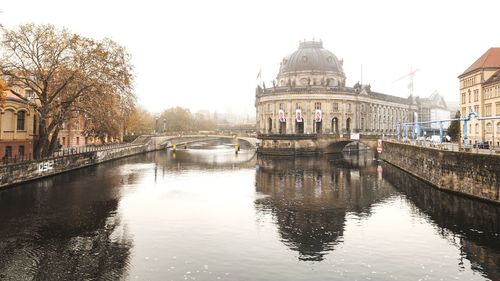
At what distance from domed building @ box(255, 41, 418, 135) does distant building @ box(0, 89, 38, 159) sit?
57.9 m

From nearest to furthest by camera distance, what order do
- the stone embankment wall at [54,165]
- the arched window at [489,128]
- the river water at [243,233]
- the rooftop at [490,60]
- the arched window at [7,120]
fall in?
1. the river water at [243,233]
2. the stone embankment wall at [54,165]
3. the arched window at [7,120]
4. the arched window at [489,128]
5. the rooftop at [490,60]

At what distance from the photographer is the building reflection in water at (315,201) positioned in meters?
21.7

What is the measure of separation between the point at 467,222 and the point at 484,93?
42.5 meters

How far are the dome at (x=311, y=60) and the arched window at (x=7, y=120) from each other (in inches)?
3278

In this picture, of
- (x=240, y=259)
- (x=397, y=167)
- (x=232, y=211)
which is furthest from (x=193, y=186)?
(x=397, y=167)

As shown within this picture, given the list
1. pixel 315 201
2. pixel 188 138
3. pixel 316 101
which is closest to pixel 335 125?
pixel 316 101

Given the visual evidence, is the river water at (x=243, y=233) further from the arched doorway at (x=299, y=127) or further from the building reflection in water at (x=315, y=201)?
the arched doorway at (x=299, y=127)

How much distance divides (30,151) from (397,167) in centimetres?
4836

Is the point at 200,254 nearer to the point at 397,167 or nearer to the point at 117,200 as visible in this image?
the point at 117,200

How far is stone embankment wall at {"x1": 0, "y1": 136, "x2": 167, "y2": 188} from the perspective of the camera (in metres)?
35.8

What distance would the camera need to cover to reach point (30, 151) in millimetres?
47594

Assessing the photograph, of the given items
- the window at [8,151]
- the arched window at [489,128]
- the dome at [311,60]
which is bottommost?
the window at [8,151]

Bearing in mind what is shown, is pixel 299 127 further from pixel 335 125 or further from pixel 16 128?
pixel 16 128

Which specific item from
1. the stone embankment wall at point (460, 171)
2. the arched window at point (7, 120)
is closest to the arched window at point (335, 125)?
the stone embankment wall at point (460, 171)
